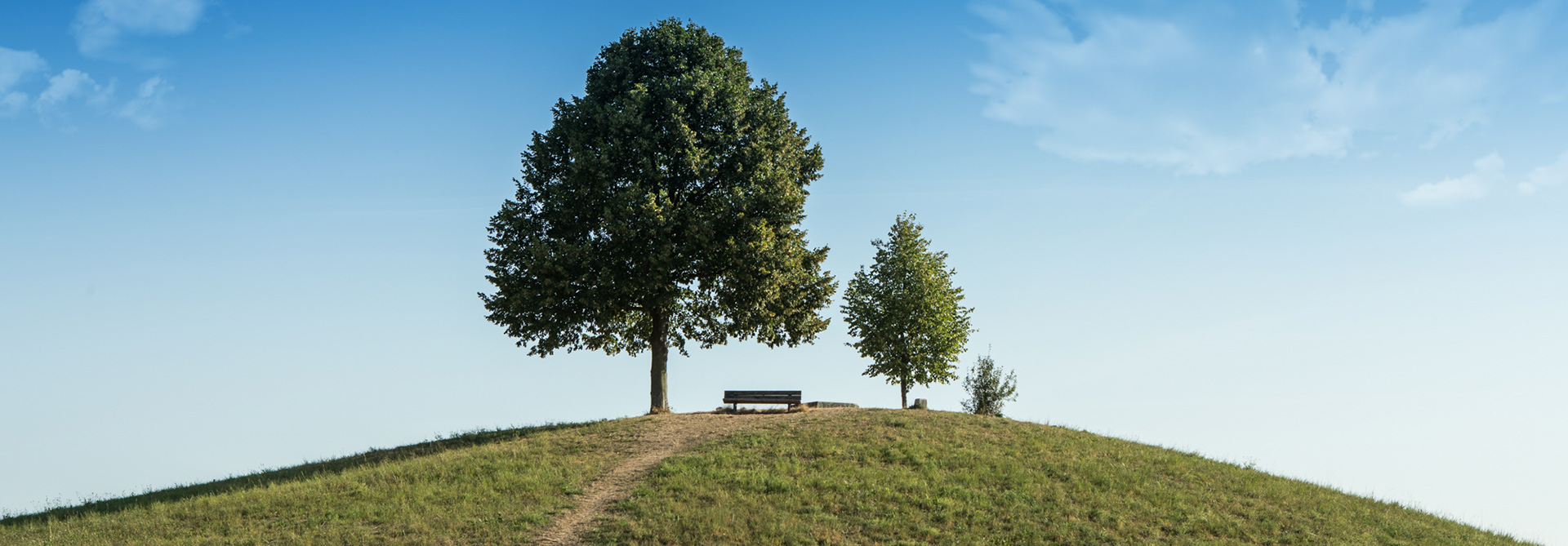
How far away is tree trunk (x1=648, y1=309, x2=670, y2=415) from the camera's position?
29953 millimetres

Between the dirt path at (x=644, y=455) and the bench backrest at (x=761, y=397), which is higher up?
the bench backrest at (x=761, y=397)

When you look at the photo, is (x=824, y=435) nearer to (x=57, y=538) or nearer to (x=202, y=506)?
(x=202, y=506)

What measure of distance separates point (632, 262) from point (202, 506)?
43.5ft

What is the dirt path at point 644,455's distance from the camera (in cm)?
1828

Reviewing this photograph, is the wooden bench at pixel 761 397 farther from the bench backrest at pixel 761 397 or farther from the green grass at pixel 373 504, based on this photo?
the green grass at pixel 373 504

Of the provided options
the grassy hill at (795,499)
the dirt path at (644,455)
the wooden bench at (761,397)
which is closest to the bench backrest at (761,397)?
the wooden bench at (761,397)

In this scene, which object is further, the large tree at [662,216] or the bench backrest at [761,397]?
the bench backrest at [761,397]

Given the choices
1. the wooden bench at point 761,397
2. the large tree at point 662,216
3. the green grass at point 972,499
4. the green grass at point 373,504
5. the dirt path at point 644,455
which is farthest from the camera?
the wooden bench at point 761,397

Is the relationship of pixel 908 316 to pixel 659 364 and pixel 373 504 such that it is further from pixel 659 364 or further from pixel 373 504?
pixel 373 504

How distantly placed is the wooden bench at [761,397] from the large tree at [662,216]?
6.32ft

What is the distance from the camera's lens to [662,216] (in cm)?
2733

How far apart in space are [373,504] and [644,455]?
6817 mm

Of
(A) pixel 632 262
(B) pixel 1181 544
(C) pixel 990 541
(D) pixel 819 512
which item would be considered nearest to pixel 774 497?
(D) pixel 819 512

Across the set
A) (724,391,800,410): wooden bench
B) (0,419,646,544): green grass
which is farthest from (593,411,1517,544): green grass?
(724,391,800,410): wooden bench
